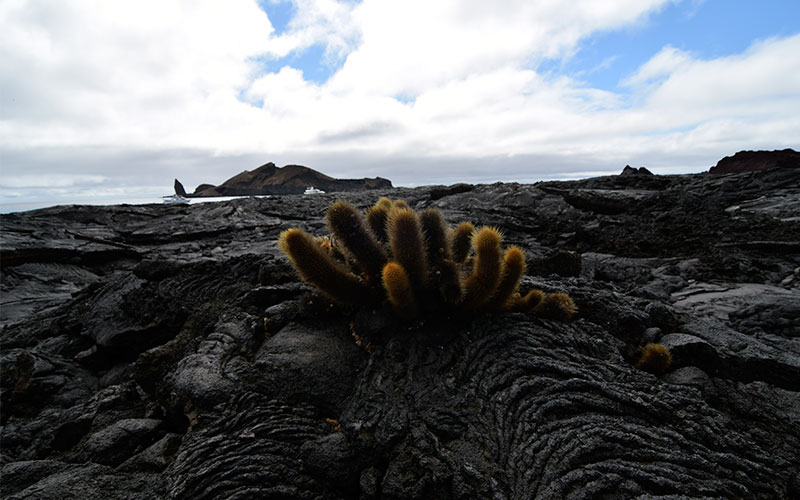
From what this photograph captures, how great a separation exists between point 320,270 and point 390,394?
3.59 ft

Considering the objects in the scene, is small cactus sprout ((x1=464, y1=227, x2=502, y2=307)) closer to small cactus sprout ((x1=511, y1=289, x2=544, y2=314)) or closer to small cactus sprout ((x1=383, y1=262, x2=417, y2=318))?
small cactus sprout ((x1=511, y1=289, x2=544, y2=314))

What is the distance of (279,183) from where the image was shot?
2848 cm

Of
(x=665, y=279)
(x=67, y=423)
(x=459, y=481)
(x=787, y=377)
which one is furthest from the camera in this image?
(x=665, y=279)

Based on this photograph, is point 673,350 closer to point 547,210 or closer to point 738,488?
point 738,488

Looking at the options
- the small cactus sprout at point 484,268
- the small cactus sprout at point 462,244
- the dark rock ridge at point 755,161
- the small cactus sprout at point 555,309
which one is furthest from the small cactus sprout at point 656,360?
the dark rock ridge at point 755,161

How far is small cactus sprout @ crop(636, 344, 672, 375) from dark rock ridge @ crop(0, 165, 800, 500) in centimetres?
7

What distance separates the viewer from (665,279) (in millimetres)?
5410

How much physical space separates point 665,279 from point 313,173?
2540cm

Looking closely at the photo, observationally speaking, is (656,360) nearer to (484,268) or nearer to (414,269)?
(484,268)

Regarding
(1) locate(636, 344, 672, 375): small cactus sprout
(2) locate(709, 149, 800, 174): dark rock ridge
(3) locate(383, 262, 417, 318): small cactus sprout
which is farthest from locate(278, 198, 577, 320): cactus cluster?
(2) locate(709, 149, 800, 174): dark rock ridge

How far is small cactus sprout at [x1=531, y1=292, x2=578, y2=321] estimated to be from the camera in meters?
3.16

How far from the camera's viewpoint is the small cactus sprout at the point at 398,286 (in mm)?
2654

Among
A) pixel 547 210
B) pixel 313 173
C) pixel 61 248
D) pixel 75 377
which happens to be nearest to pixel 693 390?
pixel 75 377

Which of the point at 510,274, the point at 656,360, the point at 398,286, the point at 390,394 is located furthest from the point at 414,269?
the point at 656,360
